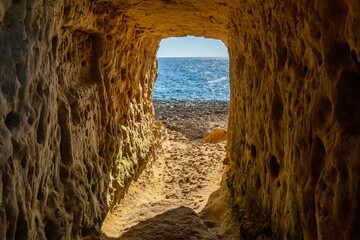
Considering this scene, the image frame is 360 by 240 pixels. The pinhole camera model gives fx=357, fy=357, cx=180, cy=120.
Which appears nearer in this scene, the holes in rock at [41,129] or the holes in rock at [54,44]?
the holes in rock at [41,129]

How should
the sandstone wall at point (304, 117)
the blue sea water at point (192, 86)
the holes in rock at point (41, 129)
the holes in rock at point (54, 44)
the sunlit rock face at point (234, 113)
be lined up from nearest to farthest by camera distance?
1. the sandstone wall at point (304, 117)
2. the sunlit rock face at point (234, 113)
3. the holes in rock at point (41, 129)
4. the holes in rock at point (54, 44)
5. the blue sea water at point (192, 86)

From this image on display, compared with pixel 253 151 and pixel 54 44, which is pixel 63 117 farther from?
pixel 253 151

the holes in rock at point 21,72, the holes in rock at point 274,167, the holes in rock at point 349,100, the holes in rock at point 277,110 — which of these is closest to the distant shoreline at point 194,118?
the holes in rock at point 274,167

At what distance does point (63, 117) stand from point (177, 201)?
3599 millimetres

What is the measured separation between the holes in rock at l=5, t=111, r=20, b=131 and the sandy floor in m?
2.33

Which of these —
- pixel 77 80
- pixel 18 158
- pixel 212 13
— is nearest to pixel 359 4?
pixel 18 158

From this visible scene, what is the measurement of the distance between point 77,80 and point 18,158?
2.08 m

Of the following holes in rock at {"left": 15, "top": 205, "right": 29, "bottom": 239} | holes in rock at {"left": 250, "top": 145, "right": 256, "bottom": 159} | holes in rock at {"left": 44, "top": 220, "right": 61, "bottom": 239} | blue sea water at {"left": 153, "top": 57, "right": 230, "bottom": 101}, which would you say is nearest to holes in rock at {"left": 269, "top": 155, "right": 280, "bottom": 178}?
holes in rock at {"left": 250, "top": 145, "right": 256, "bottom": 159}

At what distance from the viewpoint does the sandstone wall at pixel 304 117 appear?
1984 millimetres

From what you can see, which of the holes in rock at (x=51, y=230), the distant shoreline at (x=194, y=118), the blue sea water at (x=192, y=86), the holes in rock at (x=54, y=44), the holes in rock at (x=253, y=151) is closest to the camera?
the holes in rock at (x=51, y=230)

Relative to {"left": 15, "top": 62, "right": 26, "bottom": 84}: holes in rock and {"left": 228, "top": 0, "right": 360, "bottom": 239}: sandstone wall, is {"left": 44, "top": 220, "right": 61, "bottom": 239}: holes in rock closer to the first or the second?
{"left": 15, "top": 62, "right": 26, "bottom": 84}: holes in rock

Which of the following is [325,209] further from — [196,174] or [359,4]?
[196,174]

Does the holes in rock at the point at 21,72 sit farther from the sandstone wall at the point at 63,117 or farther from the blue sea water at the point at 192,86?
the blue sea water at the point at 192,86

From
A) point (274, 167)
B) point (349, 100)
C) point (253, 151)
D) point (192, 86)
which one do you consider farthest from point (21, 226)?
point (192, 86)
